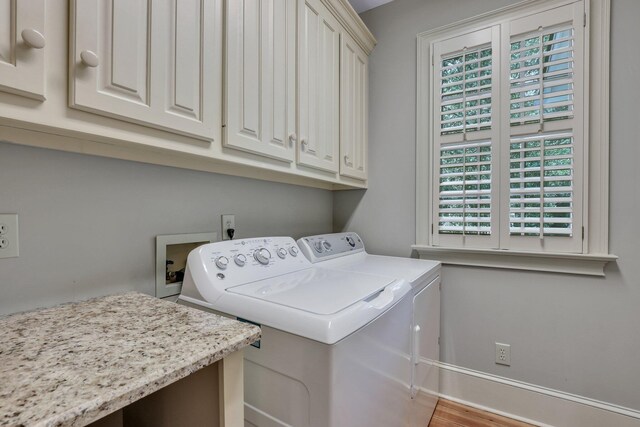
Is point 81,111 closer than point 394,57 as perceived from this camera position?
Yes

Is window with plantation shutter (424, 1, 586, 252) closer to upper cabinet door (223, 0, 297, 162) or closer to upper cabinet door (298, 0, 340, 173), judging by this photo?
upper cabinet door (298, 0, 340, 173)

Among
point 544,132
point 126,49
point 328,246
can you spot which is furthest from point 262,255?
point 544,132

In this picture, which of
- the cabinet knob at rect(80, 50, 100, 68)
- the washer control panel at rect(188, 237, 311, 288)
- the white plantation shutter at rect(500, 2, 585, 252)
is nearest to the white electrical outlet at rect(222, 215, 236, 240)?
the washer control panel at rect(188, 237, 311, 288)

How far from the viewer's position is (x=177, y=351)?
23.8 inches

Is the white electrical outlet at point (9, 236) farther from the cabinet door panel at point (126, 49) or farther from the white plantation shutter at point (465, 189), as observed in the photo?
the white plantation shutter at point (465, 189)

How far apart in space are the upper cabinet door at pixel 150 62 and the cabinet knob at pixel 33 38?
0.07 m

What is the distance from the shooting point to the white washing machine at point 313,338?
0.79 m

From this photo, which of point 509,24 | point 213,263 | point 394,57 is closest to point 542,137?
point 509,24

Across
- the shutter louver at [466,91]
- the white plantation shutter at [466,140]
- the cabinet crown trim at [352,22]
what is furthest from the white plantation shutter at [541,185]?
the cabinet crown trim at [352,22]

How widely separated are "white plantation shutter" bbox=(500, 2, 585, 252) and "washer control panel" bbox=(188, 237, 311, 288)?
125 centimetres

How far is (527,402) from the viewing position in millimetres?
1720

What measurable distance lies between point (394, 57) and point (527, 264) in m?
1.59

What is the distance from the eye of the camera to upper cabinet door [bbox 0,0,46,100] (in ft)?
1.93

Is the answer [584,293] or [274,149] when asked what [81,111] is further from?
[584,293]
